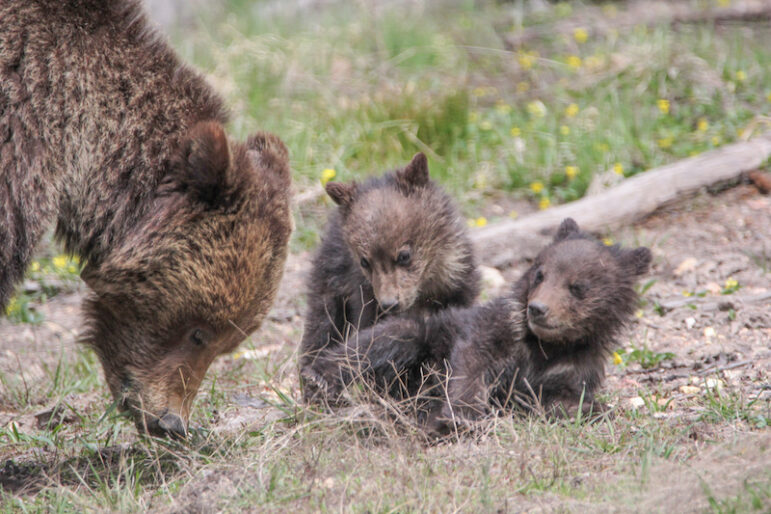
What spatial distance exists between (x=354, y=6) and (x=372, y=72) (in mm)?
2261

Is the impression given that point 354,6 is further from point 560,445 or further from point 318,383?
point 560,445

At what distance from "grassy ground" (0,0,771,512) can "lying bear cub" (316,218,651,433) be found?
0.22 meters

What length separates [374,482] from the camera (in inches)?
145

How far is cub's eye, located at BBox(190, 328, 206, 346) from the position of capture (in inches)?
163

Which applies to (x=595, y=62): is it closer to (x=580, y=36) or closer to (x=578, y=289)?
(x=580, y=36)

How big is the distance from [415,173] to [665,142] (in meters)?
4.15

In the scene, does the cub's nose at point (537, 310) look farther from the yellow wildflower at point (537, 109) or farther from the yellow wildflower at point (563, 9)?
the yellow wildflower at point (563, 9)

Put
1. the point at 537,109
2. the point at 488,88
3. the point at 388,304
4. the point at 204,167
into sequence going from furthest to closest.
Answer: the point at 488,88, the point at 537,109, the point at 388,304, the point at 204,167

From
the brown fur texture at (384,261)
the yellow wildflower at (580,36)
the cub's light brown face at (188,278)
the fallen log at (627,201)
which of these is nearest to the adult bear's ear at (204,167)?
the cub's light brown face at (188,278)

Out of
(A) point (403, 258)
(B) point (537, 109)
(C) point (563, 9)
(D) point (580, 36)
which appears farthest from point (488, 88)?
(A) point (403, 258)

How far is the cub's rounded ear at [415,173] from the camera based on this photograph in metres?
5.28

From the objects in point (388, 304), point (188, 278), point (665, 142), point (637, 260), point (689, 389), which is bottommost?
point (665, 142)

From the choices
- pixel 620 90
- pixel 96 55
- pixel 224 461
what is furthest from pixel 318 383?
pixel 620 90

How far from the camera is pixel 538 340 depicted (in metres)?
4.57
